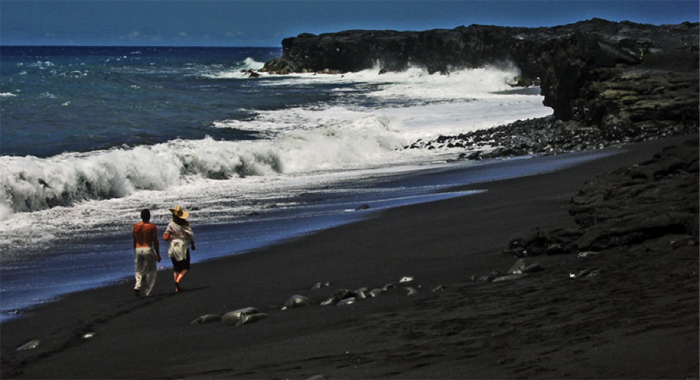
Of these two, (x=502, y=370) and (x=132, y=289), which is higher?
(x=502, y=370)

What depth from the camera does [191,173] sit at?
1909 centimetres

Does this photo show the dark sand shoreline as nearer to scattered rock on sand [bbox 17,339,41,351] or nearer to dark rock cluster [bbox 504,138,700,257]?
scattered rock on sand [bbox 17,339,41,351]

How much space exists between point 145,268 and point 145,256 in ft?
0.50

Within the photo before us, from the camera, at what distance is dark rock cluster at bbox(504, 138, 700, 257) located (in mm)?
7223

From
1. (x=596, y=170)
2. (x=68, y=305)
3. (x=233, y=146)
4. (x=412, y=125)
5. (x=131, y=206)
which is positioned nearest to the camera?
(x=68, y=305)

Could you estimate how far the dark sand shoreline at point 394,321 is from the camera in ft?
15.1

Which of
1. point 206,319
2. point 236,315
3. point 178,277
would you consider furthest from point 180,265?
point 236,315

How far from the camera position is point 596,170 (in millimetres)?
13758

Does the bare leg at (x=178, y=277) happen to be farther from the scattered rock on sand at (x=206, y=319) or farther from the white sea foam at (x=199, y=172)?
the white sea foam at (x=199, y=172)

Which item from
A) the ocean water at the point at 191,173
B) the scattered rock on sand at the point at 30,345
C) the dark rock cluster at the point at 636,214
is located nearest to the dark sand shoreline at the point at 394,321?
the scattered rock on sand at the point at 30,345

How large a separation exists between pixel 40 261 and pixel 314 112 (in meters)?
29.5

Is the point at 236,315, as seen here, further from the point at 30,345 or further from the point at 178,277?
the point at 178,277

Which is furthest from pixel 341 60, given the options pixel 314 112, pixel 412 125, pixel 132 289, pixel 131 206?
pixel 132 289

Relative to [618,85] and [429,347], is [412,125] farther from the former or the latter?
[429,347]
